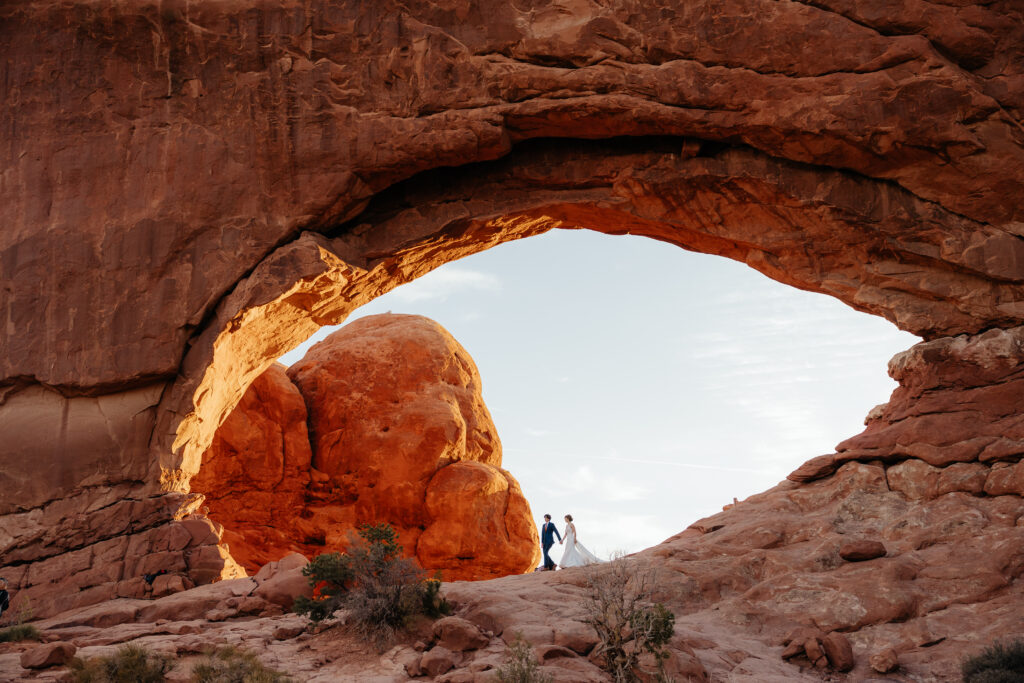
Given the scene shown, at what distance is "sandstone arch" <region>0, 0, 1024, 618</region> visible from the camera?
40.9 ft

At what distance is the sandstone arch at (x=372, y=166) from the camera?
12.5 meters

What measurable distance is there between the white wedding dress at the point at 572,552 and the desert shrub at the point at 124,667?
28.3 feet

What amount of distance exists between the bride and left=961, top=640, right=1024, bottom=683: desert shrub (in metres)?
8.03

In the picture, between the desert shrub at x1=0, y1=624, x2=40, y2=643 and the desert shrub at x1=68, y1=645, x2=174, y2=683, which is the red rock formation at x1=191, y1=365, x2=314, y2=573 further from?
the desert shrub at x1=68, y1=645, x2=174, y2=683

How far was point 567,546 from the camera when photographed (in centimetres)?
1620

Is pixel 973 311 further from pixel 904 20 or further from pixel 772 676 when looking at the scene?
pixel 772 676

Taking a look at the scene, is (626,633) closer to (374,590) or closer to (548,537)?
(374,590)

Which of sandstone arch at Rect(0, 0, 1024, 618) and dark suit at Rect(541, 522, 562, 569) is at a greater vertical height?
sandstone arch at Rect(0, 0, 1024, 618)

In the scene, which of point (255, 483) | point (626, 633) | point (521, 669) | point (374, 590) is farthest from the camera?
point (255, 483)

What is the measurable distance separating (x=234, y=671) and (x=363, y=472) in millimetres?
12289


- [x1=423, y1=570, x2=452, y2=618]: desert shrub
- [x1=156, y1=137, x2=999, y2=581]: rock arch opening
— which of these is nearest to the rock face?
[x1=156, y1=137, x2=999, y2=581]: rock arch opening

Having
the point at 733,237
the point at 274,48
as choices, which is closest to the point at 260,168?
the point at 274,48

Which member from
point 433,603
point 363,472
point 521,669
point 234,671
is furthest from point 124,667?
point 363,472

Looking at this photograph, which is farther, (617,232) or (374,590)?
(617,232)
